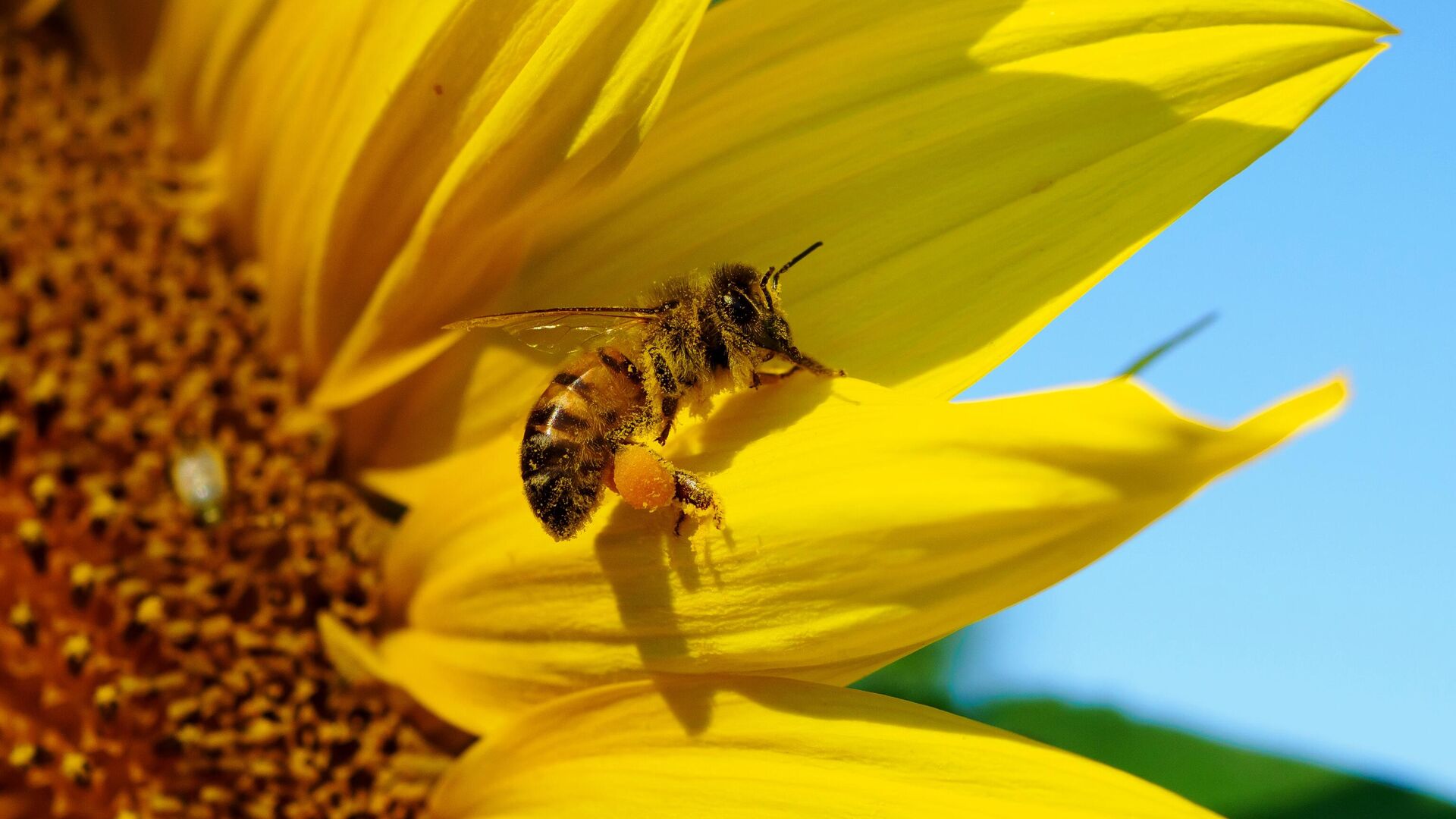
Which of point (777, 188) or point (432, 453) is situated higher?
point (777, 188)

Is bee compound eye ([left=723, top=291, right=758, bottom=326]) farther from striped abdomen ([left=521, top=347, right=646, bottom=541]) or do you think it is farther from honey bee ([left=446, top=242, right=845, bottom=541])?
striped abdomen ([left=521, top=347, right=646, bottom=541])

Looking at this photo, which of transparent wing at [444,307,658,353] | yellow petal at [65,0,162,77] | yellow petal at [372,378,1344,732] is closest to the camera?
yellow petal at [372,378,1344,732]

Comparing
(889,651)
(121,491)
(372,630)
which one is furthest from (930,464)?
(121,491)

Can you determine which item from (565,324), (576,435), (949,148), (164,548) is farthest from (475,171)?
(164,548)

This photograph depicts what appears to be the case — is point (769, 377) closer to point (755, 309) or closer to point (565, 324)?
point (755, 309)

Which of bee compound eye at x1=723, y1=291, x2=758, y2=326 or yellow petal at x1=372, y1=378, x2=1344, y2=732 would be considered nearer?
yellow petal at x1=372, y1=378, x2=1344, y2=732

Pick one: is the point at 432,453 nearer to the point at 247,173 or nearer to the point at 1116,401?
the point at 247,173

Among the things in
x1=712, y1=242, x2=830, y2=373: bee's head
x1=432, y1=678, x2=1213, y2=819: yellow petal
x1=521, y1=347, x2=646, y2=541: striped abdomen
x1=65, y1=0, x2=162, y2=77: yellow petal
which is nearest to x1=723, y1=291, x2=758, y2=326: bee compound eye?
x1=712, y1=242, x2=830, y2=373: bee's head
